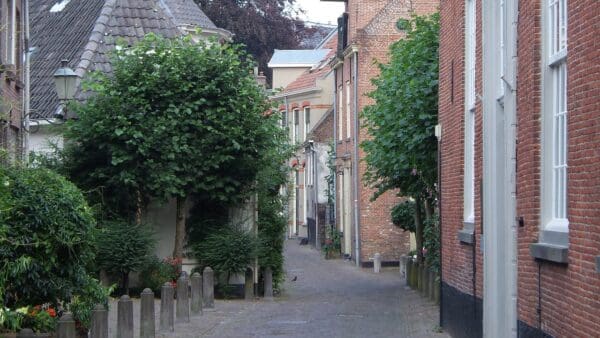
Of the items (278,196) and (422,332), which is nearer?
(422,332)

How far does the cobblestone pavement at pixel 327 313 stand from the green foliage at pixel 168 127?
9.03 ft

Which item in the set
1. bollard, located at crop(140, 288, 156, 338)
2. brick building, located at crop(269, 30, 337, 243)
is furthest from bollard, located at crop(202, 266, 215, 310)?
brick building, located at crop(269, 30, 337, 243)

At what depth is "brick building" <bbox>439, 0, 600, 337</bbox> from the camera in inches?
320

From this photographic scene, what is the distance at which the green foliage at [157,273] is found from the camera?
73.7 feet

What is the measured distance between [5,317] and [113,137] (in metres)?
11.7

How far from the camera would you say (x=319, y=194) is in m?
48.9

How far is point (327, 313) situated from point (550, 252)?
37.0 feet

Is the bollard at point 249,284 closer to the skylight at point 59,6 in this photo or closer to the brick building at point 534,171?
the brick building at point 534,171

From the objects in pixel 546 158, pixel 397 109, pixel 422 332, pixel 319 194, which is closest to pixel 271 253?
pixel 397 109

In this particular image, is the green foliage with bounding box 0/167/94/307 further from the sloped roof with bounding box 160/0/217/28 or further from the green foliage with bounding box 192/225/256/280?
the sloped roof with bounding box 160/0/217/28

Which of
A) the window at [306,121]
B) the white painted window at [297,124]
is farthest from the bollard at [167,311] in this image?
the white painted window at [297,124]

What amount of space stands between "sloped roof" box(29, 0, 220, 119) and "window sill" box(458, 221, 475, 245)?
1275 centimetres

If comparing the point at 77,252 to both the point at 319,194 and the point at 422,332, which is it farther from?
the point at 319,194

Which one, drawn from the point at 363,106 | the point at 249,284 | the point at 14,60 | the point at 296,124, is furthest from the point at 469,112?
the point at 296,124
